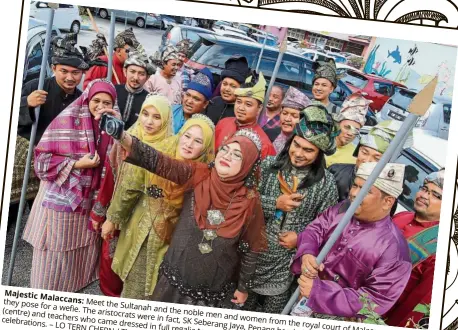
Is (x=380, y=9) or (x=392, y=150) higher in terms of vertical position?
(x=380, y=9)

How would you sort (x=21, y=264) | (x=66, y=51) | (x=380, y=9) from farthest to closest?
1. (x=21, y=264)
2. (x=66, y=51)
3. (x=380, y=9)

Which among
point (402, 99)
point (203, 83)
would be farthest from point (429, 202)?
point (203, 83)

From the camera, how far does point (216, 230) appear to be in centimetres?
291

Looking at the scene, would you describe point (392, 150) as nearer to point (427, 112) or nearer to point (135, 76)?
point (427, 112)

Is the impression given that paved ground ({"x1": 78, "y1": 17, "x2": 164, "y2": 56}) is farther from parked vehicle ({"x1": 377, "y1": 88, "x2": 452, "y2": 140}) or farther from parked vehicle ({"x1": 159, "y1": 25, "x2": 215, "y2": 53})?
parked vehicle ({"x1": 377, "y1": 88, "x2": 452, "y2": 140})

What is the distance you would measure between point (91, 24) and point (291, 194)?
4.70ft

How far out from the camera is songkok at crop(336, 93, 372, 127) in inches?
112

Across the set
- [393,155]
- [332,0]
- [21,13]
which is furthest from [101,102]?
[393,155]

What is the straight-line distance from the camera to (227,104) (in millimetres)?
2910

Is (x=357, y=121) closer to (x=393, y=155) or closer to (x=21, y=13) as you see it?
(x=393, y=155)

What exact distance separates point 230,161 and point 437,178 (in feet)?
3.68

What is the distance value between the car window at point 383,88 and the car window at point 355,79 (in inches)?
2.5

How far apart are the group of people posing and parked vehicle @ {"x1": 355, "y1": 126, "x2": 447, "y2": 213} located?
46mm

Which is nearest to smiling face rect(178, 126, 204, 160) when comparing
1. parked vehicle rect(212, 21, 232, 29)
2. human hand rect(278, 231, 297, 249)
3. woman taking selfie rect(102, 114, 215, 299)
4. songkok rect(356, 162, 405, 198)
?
woman taking selfie rect(102, 114, 215, 299)
